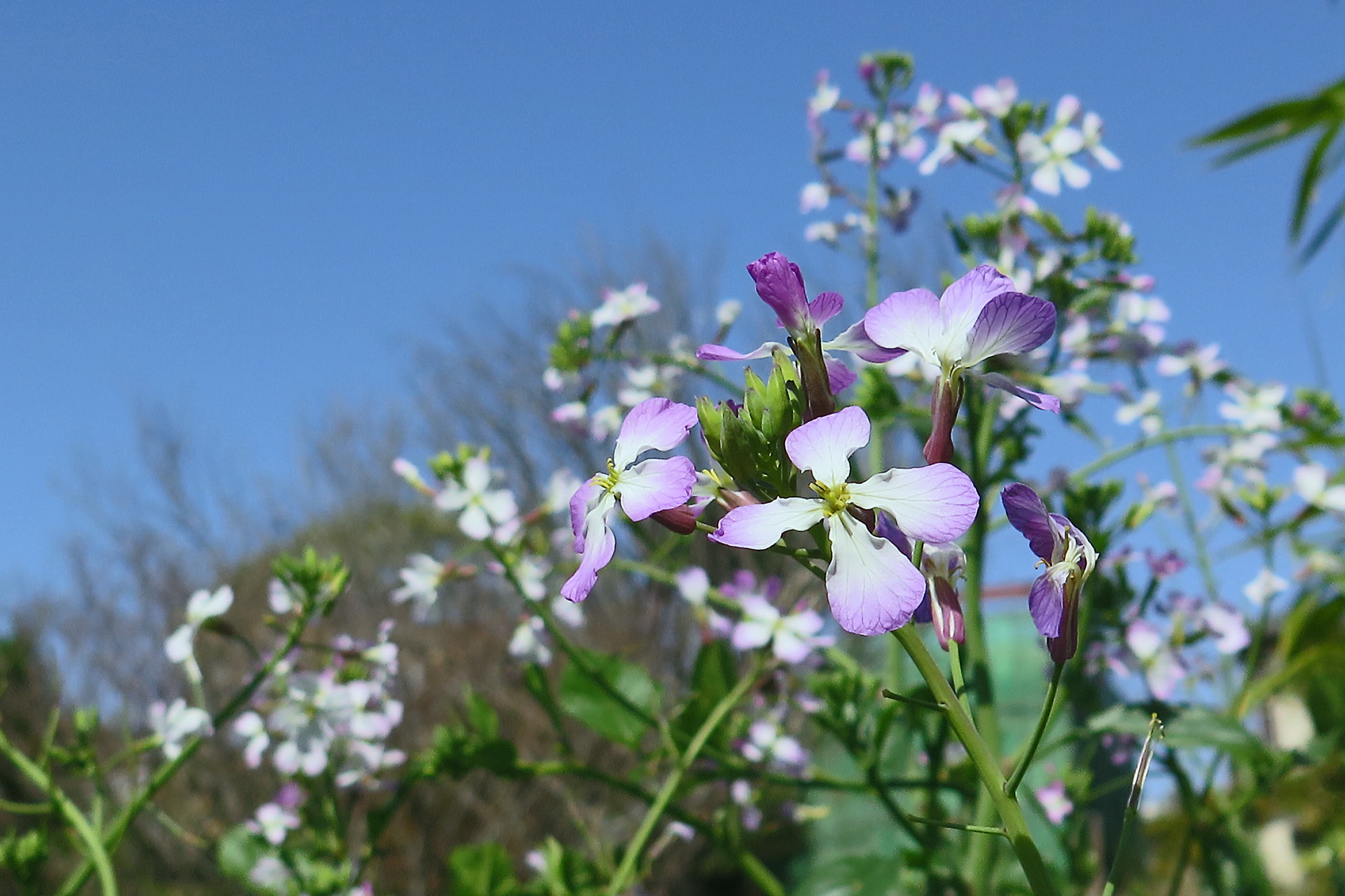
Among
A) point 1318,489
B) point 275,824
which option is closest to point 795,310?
point 275,824

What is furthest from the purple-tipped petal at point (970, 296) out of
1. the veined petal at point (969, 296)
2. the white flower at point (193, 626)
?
the white flower at point (193, 626)

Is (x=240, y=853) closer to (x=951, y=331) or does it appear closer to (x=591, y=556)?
(x=591, y=556)

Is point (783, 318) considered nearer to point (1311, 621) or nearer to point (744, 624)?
point (744, 624)

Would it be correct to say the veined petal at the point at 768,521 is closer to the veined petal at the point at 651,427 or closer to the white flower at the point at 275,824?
the veined petal at the point at 651,427

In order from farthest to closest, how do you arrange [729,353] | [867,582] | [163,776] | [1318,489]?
[1318,489]
[163,776]
[729,353]
[867,582]

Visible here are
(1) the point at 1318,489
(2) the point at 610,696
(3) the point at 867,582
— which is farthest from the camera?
(1) the point at 1318,489

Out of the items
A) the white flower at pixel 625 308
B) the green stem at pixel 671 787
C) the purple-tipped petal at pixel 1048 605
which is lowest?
the green stem at pixel 671 787
